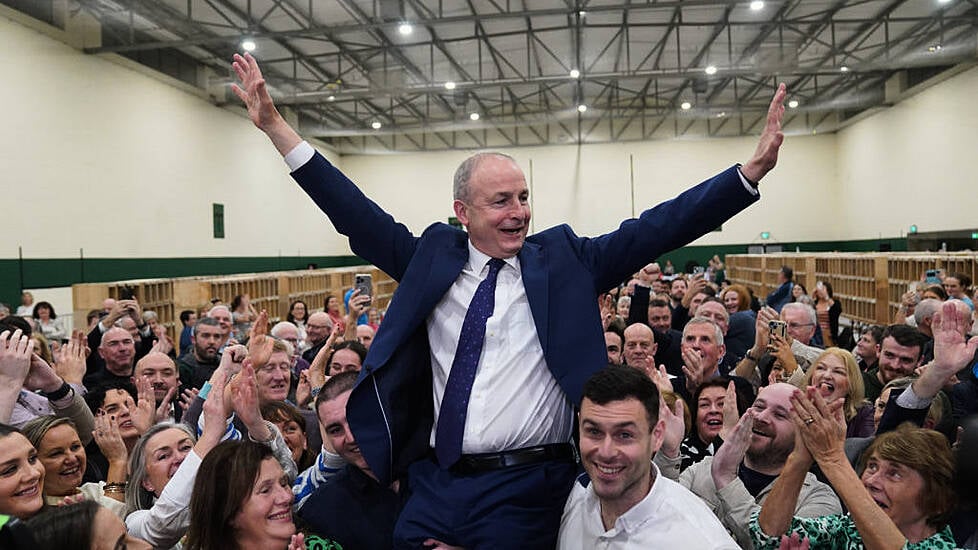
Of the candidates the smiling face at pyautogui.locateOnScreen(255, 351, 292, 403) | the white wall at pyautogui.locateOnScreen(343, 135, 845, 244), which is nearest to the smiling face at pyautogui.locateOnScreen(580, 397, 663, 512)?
the smiling face at pyautogui.locateOnScreen(255, 351, 292, 403)

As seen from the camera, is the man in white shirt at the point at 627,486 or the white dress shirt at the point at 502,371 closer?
the man in white shirt at the point at 627,486

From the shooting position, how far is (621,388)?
7.48 feet

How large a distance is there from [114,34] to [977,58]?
61.0ft

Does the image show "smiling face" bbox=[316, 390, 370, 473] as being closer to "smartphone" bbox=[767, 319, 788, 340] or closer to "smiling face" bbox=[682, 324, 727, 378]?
"smiling face" bbox=[682, 324, 727, 378]

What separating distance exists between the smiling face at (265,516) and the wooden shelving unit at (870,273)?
1103 centimetres

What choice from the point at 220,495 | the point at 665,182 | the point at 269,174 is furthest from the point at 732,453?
the point at 665,182

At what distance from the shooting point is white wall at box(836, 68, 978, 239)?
18.6 m

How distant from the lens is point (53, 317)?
12445 millimetres

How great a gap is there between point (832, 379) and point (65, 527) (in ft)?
12.6

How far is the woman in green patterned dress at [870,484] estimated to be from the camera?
243 centimetres

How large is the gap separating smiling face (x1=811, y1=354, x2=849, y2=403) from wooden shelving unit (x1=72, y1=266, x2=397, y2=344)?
299 inches

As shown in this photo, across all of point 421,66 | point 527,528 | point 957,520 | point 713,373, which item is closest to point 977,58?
point 421,66

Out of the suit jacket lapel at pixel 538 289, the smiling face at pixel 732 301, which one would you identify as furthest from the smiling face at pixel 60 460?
the smiling face at pixel 732 301

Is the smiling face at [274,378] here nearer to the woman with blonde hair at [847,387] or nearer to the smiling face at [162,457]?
the smiling face at [162,457]
